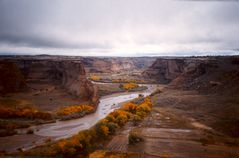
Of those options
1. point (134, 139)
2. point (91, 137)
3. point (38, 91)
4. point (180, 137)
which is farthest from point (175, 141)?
point (38, 91)

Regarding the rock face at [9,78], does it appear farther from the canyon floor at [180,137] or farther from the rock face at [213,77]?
the rock face at [213,77]

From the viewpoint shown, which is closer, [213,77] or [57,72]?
[57,72]

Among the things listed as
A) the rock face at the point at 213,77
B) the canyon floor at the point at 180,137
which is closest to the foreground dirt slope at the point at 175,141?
the canyon floor at the point at 180,137

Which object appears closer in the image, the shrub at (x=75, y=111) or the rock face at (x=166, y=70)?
the shrub at (x=75, y=111)

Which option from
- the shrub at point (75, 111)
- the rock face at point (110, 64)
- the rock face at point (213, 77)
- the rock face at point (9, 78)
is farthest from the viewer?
the rock face at point (110, 64)

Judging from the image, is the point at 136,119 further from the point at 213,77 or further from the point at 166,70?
the point at 166,70

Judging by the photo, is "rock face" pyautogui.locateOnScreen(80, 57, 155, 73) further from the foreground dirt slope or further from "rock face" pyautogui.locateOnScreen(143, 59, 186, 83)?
the foreground dirt slope

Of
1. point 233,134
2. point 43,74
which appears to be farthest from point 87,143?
point 43,74

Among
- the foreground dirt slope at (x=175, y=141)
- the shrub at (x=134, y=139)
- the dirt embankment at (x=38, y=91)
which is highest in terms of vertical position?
the dirt embankment at (x=38, y=91)

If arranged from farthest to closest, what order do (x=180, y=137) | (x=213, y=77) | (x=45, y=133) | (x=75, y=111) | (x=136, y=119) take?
1. (x=213, y=77)
2. (x=75, y=111)
3. (x=136, y=119)
4. (x=45, y=133)
5. (x=180, y=137)
